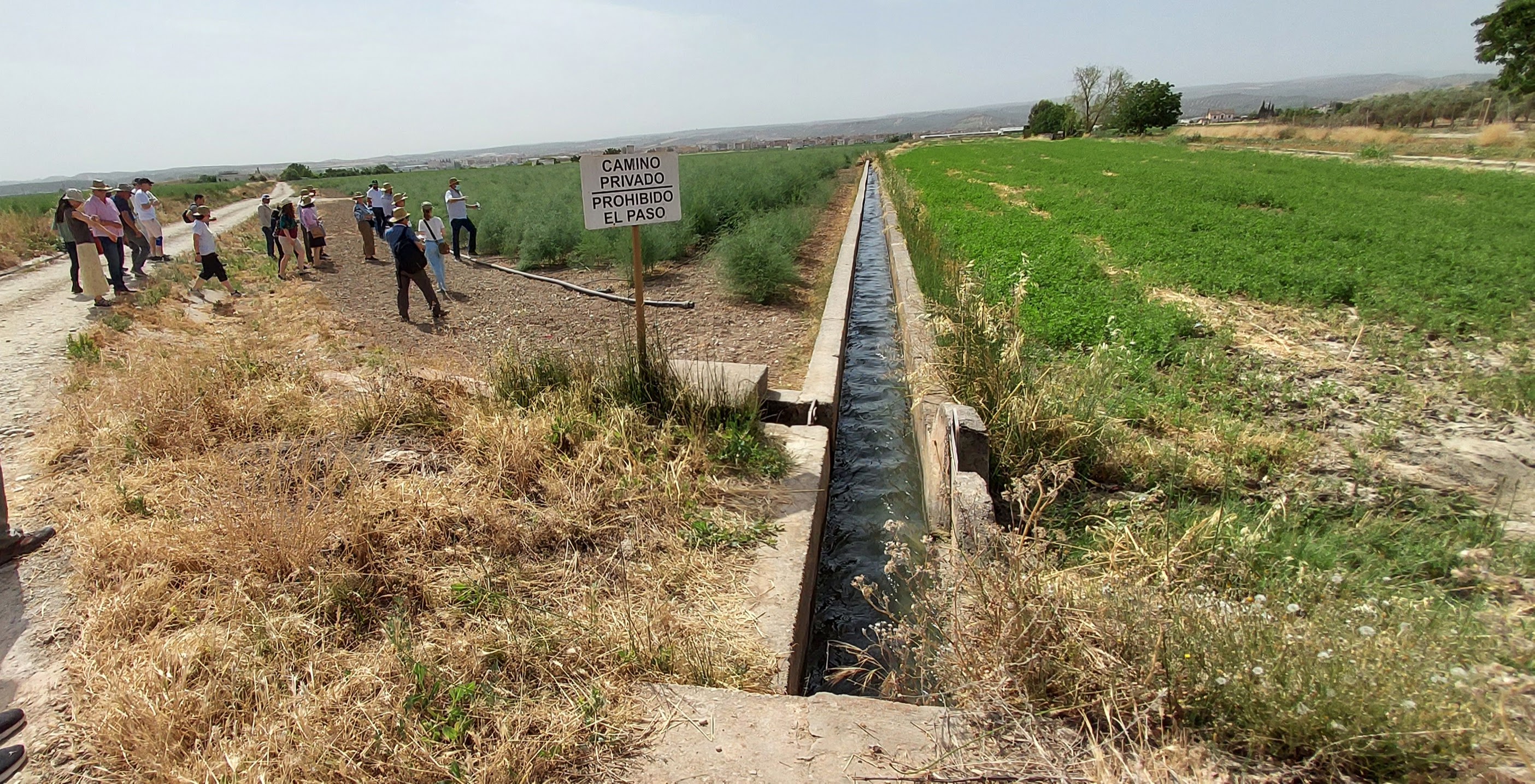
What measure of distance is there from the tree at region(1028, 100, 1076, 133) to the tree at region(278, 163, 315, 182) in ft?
269

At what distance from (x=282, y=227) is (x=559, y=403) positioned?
12.1 metres

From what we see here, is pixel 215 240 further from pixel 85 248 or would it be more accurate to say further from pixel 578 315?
pixel 578 315

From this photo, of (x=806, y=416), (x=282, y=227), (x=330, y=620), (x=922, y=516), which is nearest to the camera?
(x=330, y=620)

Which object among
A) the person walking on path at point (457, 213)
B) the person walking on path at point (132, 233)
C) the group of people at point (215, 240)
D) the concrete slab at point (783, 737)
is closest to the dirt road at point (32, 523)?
the group of people at point (215, 240)

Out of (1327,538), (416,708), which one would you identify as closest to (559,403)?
(416,708)

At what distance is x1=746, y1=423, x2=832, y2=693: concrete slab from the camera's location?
3340 millimetres

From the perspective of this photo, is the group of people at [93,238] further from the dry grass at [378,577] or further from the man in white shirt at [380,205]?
the dry grass at [378,577]

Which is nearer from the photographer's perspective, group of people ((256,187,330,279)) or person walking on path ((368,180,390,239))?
group of people ((256,187,330,279))

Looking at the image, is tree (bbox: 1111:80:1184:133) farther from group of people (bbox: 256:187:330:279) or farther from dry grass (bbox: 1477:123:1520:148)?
group of people (bbox: 256:187:330:279)

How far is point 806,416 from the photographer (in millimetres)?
5934

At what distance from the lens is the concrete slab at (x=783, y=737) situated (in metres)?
2.40

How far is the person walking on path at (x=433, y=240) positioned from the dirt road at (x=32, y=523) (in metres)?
4.23

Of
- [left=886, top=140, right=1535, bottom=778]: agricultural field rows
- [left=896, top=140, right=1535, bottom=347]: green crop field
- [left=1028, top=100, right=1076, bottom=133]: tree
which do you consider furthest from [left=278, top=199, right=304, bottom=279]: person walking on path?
[left=1028, top=100, right=1076, bottom=133]: tree

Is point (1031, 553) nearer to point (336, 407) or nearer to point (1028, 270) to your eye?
point (336, 407)
